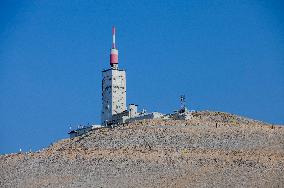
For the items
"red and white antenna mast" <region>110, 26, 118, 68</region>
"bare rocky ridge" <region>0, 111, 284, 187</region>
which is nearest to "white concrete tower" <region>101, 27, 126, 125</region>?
"red and white antenna mast" <region>110, 26, 118, 68</region>

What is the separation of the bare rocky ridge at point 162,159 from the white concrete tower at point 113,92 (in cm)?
2262

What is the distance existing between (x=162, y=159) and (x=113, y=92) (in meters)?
38.7

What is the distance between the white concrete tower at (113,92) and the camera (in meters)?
103

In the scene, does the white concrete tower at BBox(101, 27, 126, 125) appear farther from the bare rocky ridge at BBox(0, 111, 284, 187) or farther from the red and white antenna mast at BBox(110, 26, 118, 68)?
the bare rocky ridge at BBox(0, 111, 284, 187)

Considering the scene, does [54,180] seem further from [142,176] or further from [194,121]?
[194,121]

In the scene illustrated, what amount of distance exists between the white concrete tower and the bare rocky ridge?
74.2ft

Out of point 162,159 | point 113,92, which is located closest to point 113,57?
point 113,92

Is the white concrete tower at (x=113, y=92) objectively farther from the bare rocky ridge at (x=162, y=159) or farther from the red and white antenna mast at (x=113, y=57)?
the bare rocky ridge at (x=162, y=159)

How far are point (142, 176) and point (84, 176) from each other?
17.7ft

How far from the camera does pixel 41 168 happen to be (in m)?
66.4

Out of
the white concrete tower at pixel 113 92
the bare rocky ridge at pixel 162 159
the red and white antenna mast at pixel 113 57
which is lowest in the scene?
the bare rocky ridge at pixel 162 159

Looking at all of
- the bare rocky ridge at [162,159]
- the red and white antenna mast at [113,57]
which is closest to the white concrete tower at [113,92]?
the red and white antenna mast at [113,57]

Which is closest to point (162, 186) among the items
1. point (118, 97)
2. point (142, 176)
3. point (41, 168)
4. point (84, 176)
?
point (142, 176)

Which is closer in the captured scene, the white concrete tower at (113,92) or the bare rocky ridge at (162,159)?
the bare rocky ridge at (162,159)
